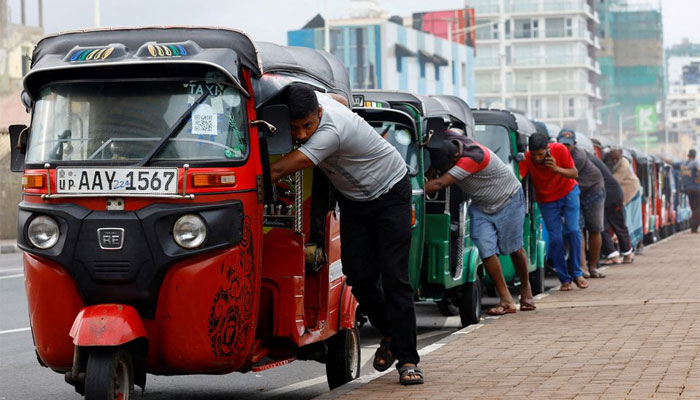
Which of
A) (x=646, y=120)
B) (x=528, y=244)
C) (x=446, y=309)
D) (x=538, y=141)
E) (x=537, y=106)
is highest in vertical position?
(x=537, y=106)

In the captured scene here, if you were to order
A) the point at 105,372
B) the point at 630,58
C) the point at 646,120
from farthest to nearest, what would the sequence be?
the point at 630,58 → the point at 646,120 → the point at 105,372

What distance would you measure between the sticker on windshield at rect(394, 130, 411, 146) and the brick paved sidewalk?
5.63 feet

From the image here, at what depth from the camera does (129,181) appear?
23.5ft

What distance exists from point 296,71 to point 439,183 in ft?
12.7

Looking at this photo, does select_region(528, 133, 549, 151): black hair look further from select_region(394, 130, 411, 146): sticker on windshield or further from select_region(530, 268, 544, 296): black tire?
select_region(394, 130, 411, 146): sticker on windshield

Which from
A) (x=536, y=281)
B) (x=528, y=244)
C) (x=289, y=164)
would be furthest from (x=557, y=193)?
(x=289, y=164)

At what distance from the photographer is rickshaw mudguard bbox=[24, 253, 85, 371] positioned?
23.8 feet

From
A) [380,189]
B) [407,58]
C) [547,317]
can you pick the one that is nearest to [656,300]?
[547,317]

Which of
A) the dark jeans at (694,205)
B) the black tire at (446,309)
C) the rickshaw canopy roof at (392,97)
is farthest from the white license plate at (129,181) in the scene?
the dark jeans at (694,205)

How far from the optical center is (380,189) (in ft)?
27.7

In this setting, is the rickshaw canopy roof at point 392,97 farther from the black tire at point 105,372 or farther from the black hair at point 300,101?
the black tire at point 105,372

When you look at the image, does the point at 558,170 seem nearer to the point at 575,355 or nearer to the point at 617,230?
the point at 575,355

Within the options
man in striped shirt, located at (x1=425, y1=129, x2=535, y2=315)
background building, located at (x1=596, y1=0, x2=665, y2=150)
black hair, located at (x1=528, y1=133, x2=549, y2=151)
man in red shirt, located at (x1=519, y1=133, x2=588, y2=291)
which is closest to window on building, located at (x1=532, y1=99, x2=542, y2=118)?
background building, located at (x1=596, y1=0, x2=665, y2=150)

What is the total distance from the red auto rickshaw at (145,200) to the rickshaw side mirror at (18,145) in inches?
1.6
